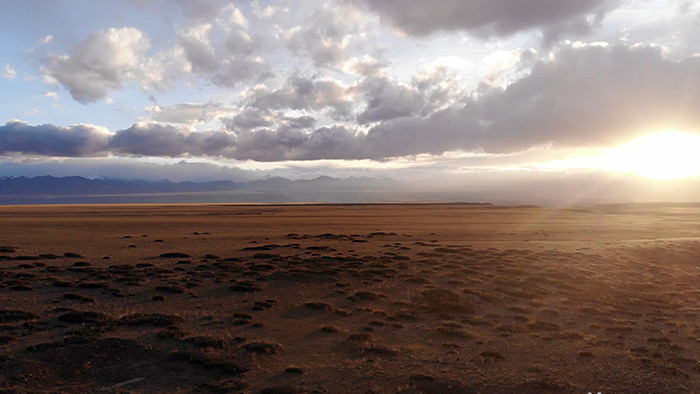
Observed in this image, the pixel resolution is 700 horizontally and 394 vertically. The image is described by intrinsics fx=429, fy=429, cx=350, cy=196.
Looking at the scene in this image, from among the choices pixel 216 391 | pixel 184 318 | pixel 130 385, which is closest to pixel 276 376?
pixel 216 391

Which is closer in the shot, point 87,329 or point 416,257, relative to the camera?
point 87,329

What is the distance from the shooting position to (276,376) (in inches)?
539

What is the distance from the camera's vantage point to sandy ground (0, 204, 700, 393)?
13508 millimetres

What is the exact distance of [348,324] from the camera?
19.7m

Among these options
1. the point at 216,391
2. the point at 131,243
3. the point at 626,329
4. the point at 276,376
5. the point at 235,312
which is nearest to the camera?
the point at 216,391

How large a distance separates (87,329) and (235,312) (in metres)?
6.20

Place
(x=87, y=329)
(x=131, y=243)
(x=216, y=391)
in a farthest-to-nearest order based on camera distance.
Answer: (x=131, y=243) → (x=87, y=329) → (x=216, y=391)

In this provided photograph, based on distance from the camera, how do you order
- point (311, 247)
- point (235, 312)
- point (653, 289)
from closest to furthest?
1. point (235, 312)
2. point (653, 289)
3. point (311, 247)

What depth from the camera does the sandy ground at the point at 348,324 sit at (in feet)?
44.3

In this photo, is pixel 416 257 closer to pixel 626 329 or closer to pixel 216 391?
pixel 626 329

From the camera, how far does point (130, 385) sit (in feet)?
42.5

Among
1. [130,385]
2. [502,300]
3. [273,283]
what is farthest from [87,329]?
[502,300]

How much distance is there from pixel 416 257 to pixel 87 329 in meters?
26.5

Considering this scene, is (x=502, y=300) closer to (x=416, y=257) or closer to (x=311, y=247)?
(x=416, y=257)
